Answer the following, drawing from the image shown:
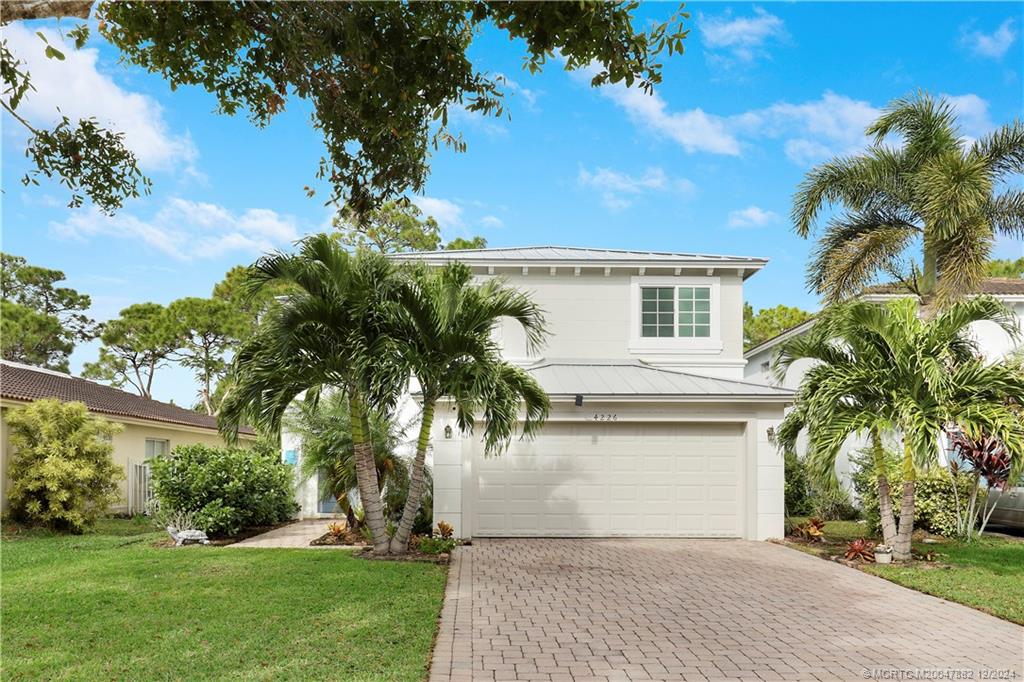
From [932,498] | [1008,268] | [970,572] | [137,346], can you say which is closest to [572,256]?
[932,498]

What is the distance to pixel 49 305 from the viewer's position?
121 ft

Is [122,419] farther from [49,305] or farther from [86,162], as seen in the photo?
[49,305]

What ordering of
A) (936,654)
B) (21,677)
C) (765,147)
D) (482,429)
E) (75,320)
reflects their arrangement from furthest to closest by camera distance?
(75,320), (765,147), (482,429), (936,654), (21,677)

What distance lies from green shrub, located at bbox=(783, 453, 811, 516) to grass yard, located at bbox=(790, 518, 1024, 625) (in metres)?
3.07

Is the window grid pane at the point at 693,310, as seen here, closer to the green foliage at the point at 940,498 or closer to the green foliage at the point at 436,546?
the green foliage at the point at 940,498

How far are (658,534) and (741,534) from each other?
164 centimetres

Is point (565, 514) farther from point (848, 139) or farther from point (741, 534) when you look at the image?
point (848, 139)

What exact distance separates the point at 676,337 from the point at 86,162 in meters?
13.6

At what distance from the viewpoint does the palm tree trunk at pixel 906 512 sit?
11219mm

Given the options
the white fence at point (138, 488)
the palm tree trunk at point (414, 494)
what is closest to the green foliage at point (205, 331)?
the white fence at point (138, 488)

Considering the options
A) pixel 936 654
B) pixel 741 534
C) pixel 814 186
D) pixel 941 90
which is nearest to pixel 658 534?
pixel 741 534

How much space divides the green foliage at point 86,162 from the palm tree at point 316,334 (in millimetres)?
4041

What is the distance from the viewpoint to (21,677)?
567 centimetres

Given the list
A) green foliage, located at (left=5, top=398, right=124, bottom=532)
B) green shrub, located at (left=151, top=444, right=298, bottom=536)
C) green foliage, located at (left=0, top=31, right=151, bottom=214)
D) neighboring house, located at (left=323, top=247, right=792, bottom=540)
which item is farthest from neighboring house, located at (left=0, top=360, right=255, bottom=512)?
green foliage, located at (left=0, top=31, right=151, bottom=214)
